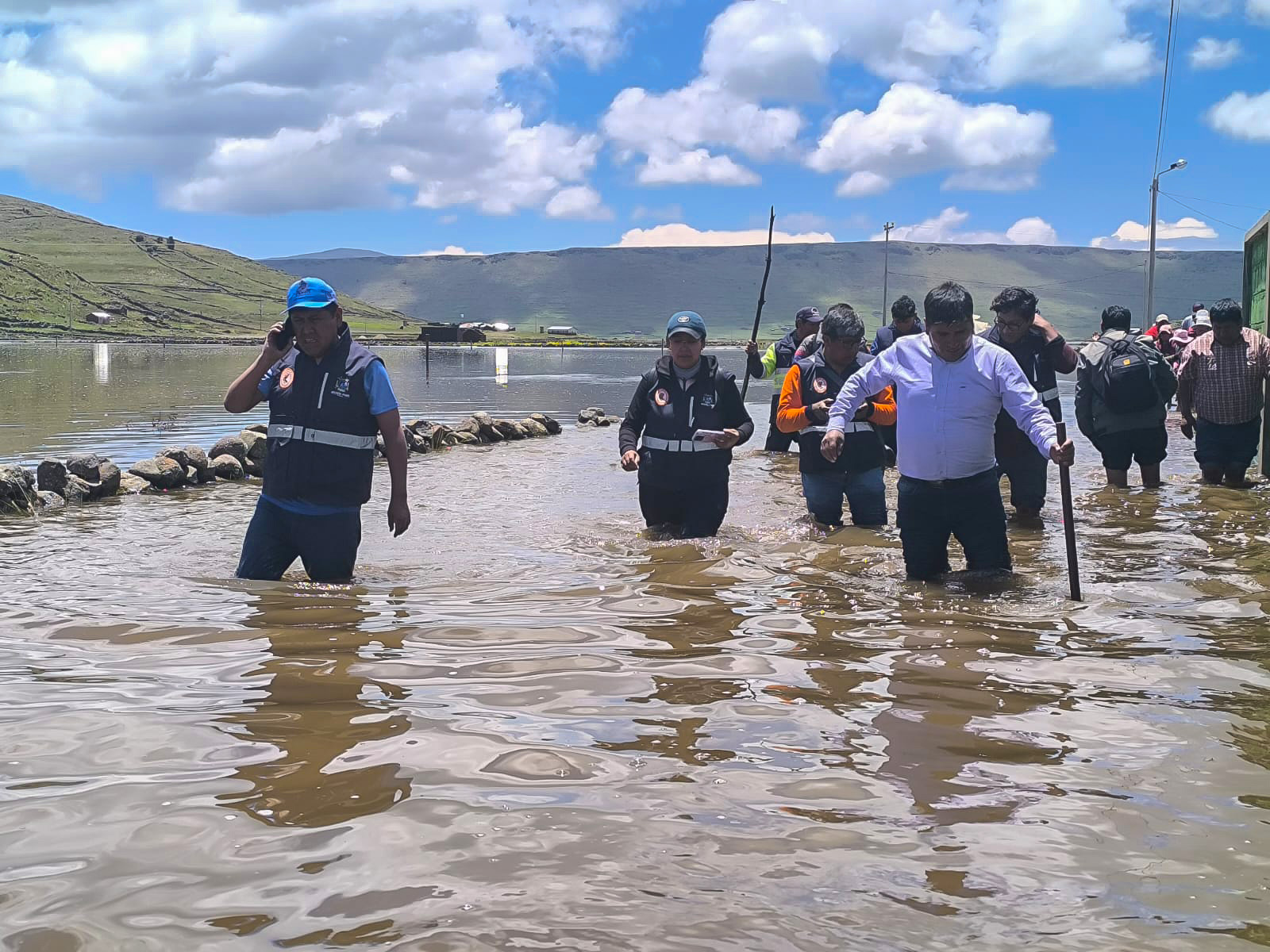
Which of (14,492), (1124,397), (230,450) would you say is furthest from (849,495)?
(230,450)

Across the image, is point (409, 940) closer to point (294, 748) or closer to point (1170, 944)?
Result: point (294, 748)

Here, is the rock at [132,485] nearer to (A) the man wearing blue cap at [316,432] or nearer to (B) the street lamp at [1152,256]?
(A) the man wearing blue cap at [316,432]

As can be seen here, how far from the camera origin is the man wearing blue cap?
6191 millimetres

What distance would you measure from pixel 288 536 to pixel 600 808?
12.2ft

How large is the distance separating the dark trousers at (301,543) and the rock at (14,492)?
5.72 metres

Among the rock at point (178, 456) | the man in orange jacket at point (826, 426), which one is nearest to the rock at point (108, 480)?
the rock at point (178, 456)

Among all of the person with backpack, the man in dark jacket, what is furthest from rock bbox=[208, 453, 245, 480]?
the person with backpack

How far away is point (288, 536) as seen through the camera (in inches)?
253

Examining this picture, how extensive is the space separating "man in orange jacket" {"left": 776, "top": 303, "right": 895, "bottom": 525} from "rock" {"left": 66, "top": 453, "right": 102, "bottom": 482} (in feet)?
26.1

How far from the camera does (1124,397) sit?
11086mm

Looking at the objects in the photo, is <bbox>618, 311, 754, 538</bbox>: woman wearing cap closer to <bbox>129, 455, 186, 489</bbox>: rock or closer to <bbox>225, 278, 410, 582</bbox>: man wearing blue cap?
<bbox>225, 278, 410, 582</bbox>: man wearing blue cap

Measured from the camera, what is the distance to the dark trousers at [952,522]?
6375 mm

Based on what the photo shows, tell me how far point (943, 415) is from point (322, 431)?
A: 3.49 metres

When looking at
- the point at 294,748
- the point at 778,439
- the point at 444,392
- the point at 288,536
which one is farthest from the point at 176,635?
the point at 444,392
